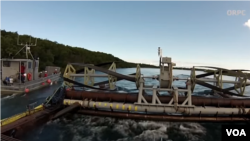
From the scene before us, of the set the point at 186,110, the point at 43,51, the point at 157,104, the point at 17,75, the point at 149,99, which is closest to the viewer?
the point at 186,110

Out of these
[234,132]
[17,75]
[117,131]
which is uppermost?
[17,75]

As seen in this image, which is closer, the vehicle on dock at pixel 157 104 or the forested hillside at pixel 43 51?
the vehicle on dock at pixel 157 104

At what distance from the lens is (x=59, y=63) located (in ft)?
257

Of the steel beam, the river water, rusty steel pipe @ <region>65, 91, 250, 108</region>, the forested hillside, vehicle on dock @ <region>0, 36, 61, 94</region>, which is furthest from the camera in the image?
the forested hillside

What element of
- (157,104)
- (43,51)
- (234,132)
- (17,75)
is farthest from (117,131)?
(43,51)

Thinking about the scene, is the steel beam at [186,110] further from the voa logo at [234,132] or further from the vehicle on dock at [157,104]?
the voa logo at [234,132]

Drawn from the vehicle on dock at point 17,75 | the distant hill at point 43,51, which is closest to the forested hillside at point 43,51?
the distant hill at point 43,51

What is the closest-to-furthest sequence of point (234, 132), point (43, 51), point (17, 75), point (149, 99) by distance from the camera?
point (234, 132)
point (149, 99)
point (17, 75)
point (43, 51)

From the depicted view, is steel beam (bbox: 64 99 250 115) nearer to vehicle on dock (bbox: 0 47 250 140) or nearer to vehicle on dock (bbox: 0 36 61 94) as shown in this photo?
vehicle on dock (bbox: 0 47 250 140)

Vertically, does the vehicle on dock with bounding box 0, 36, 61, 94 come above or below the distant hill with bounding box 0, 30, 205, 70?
below

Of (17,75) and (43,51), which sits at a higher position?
(43,51)

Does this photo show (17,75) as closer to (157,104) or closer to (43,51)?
(157,104)

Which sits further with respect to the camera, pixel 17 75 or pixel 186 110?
pixel 17 75

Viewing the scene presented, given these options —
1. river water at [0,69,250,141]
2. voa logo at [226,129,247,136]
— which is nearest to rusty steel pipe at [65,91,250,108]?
river water at [0,69,250,141]
